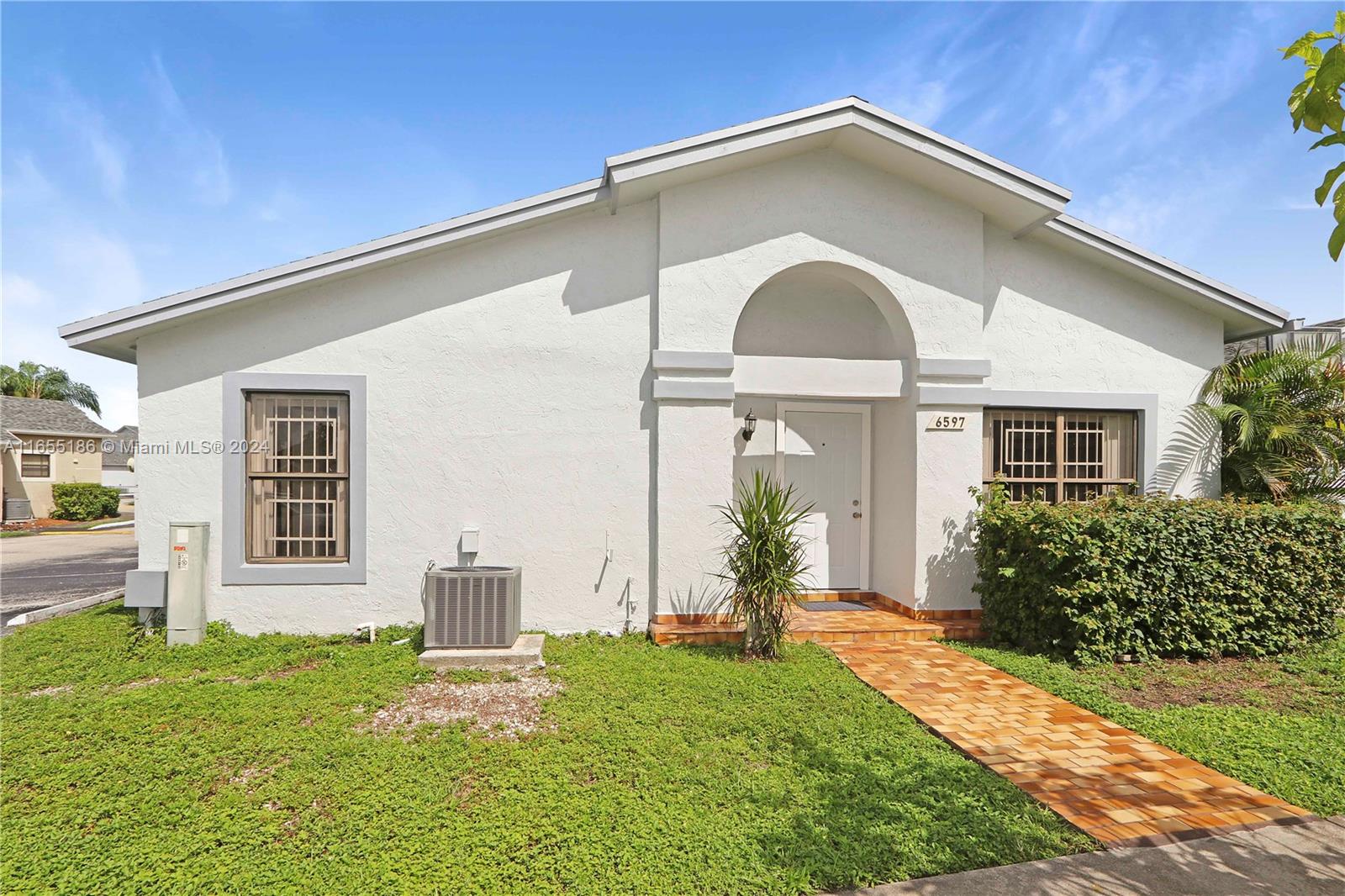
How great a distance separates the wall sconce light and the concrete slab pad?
12.2 ft

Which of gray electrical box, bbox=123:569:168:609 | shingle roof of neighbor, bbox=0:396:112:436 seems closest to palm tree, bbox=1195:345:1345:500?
gray electrical box, bbox=123:569:168:609

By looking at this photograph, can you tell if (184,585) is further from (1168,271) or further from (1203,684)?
(1168,271)

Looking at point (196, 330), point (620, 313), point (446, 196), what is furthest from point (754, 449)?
point (196, 330)

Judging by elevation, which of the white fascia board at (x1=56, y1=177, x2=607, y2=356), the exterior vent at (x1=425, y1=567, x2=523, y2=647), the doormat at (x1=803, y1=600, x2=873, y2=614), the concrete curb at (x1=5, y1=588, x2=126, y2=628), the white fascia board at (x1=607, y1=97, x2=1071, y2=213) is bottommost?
the concrete curb at (x1=5, y1=588, x2=126, y2=628)

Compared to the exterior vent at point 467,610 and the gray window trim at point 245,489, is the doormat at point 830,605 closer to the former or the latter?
the exterior vent at point 467,610

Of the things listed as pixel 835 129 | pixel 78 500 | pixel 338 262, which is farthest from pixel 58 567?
pixel 835 129

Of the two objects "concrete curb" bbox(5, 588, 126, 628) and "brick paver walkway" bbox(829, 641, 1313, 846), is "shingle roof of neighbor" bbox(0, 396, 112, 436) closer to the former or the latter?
"concrete curb" bbox(5, 588, 126, 628)

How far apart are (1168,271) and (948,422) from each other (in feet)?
11.1

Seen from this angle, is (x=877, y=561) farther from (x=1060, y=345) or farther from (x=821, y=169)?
(x=821, y=169)

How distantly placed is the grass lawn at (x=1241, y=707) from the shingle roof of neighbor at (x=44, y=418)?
3360cm

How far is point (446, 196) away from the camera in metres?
9.12

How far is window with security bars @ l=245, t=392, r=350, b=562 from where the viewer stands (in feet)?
22.8

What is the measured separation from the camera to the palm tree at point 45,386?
3628 centimetres

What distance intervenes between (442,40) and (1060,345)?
29.4 feet
